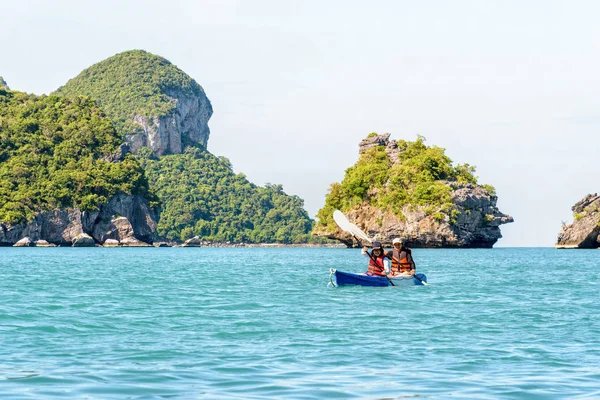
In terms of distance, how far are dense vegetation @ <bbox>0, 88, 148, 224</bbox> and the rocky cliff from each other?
118 feet

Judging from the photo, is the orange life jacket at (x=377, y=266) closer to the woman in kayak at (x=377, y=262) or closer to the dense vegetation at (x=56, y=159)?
the woman in kayak at (x=377, y=262)

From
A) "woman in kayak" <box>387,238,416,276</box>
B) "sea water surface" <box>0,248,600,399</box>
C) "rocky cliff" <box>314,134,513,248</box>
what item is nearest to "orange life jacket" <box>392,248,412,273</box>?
"woman in kayak" <box>387,238,416,276</box>

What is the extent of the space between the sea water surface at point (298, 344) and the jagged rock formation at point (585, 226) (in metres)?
73.7

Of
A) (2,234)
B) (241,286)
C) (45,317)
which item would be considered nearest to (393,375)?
(45,317)

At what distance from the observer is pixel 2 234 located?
391ft

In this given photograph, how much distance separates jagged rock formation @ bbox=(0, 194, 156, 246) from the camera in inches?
4806

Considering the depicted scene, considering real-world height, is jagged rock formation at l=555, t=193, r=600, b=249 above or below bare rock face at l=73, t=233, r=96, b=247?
above

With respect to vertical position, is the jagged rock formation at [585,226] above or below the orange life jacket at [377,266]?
above

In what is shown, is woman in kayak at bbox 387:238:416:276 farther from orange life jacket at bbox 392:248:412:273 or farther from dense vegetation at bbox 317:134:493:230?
dense vegetation at bbox 317:134:493:230

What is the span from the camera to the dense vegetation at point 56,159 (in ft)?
418

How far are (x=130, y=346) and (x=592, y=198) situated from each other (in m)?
95.3

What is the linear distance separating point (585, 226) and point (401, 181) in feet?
78.7

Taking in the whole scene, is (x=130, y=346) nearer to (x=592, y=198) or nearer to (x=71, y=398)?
(x=71, y=398)

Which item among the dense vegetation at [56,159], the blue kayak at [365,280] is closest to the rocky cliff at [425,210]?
the dense vegetation at [56,159]
